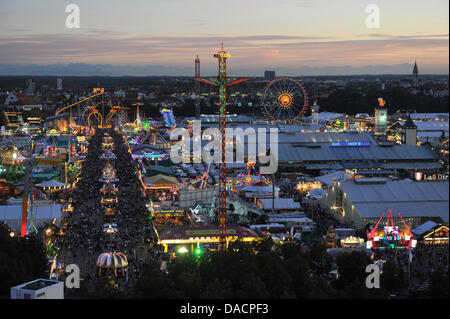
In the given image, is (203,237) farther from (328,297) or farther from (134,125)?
(134,125)

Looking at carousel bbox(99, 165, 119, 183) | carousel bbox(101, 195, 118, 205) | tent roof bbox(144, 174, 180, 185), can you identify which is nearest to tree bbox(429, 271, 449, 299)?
carousel bbox(101, 195, 118, 205)

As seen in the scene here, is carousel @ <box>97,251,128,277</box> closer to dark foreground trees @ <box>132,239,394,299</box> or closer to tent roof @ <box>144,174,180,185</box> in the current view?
dark foreground trees @ <box>132,239,394,299</box>

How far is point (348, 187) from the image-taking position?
24.0 m

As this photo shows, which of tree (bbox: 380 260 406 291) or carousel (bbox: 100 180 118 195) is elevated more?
carousel (bbox: 100 180 118 195)

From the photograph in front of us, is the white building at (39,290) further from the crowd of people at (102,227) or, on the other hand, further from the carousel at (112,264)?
the carousel at (112,264)

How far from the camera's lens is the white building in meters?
12.5

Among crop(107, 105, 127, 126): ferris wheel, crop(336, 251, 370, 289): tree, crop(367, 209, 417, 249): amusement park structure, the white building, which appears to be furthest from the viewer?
crop(107, 105, 127, 126): ferris wheel

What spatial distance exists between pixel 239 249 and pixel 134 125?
1778 inches

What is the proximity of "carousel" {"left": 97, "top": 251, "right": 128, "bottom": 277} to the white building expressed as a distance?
12.4ft

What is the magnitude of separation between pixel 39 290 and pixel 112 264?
4.36 meters

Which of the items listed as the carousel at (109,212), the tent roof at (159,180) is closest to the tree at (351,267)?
the carousel at (109,212)

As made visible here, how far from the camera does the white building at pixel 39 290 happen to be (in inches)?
492

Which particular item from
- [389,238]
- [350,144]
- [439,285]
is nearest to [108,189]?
[389,238]

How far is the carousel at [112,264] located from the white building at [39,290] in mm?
3775
